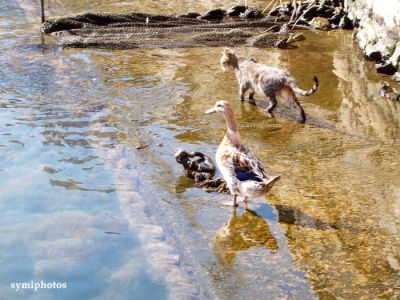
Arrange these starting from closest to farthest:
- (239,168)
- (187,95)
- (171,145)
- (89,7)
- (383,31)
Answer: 1. (239,168)
2. (171,145)
3. (187,95)
4. (383,31)
5. (89,7)

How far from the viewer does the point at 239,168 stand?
20.7 feet

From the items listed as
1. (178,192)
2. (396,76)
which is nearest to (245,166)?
(178,192)

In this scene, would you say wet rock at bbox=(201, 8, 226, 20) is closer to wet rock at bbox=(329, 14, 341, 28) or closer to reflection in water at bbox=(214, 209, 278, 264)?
wet rock at bbox=(329, 14, 341, 28)

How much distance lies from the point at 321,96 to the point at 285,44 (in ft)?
9.97

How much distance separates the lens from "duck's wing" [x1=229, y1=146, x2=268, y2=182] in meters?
6.17

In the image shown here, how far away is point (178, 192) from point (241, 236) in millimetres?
1121

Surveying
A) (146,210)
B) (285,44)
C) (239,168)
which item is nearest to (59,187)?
(146,210)

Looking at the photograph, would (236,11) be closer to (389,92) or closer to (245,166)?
(389,92)

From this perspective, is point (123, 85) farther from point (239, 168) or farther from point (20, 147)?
point (239, 168)

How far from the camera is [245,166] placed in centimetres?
629

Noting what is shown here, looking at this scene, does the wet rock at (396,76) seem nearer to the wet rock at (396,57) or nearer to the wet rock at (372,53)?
the wet rock at (396,57)

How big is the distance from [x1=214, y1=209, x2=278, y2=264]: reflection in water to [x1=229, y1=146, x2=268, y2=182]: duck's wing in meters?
0.42

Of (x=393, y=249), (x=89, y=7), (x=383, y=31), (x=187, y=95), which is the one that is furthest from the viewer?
(x=89, y=7)

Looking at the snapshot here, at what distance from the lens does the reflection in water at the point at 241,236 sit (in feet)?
18.7
